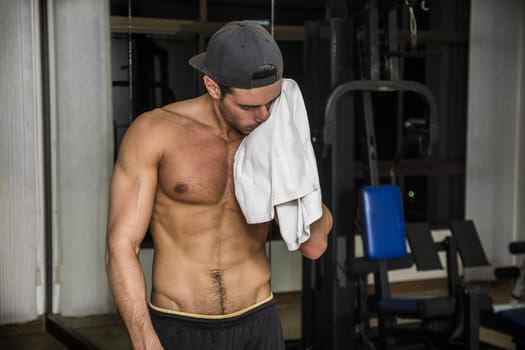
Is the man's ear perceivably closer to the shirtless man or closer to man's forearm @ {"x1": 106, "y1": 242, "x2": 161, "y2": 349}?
the shirtless man

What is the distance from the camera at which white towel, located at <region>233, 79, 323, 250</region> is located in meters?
1.44

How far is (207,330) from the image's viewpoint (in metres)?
1.64

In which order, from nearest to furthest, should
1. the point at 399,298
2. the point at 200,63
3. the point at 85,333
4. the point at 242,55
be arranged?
the point at 242,55, the point at 200,63, the point at 399,298, the point at 85,333

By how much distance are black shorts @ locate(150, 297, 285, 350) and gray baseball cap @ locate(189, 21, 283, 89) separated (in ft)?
1.80

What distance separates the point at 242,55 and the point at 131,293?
532 mm

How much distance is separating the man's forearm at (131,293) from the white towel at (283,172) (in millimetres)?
259

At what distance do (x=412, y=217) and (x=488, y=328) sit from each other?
134 cm

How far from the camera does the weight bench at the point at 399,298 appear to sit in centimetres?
304

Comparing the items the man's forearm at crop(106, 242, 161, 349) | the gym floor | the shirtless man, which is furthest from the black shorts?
the gym floor

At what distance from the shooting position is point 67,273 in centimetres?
371

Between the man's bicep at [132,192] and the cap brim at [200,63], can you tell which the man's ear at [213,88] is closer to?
the cap brim at [200,63]

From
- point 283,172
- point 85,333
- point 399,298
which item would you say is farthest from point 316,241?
point 85,333

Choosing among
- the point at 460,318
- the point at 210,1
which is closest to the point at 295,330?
the point at 460,318

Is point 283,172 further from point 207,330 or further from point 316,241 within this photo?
point 207,330
